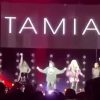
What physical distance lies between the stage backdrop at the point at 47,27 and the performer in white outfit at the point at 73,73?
0.34 m

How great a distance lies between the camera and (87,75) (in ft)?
23.7

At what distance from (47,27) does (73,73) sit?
91 cm

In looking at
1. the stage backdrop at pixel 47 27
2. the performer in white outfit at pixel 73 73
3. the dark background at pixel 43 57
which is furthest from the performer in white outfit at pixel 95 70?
the stage backdrop at pixel 47 27

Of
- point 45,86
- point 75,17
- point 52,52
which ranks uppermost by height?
point 75,17

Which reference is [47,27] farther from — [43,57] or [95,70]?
[95,70]

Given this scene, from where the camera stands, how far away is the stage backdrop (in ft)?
24.3

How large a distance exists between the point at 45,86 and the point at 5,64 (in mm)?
760

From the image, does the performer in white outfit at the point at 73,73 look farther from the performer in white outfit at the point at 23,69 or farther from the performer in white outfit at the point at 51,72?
the performer in white outfit at the point at 23,69

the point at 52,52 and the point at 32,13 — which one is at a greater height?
the point at 32,13

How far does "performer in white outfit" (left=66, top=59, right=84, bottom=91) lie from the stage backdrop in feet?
1.12

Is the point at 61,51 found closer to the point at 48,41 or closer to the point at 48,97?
the point at 48,41

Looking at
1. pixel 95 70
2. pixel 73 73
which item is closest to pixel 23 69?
pixel 73 73

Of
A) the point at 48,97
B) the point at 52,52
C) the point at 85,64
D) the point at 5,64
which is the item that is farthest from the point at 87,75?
the point at 48,97

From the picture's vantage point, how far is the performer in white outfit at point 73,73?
721cm
